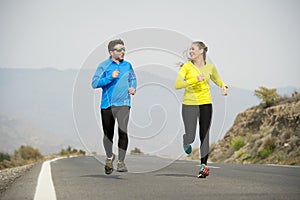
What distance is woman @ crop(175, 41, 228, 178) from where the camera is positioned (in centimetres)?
841

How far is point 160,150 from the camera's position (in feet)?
29.2

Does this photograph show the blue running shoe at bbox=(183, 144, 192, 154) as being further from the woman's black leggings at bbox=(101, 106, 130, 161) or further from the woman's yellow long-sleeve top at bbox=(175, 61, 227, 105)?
the woman's black leggings at bbox=(101, 106, 130, 161)

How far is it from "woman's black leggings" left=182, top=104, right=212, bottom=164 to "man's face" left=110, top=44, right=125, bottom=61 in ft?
4.17

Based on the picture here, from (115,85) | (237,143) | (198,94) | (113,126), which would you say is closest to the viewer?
(198,94)

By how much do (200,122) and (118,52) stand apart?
169 cm

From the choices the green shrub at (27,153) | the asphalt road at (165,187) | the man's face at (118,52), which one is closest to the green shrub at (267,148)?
the asphalt road at (165,187)

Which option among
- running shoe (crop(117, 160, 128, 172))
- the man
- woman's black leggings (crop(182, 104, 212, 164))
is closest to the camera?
woman's black leggings (crop(182, 104, 212, 164))

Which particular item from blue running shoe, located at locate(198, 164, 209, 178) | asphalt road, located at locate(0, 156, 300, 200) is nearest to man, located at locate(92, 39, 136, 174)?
asphalt road, located at locate(0, 156, 300, 200)

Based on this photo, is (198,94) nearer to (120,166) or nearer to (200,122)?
(200,122)

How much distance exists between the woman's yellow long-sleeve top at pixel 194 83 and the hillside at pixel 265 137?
28.6 ft

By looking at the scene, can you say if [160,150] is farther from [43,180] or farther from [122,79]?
[43,180]

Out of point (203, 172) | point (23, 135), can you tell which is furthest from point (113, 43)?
point (23, 135)

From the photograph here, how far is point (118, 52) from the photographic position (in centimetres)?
873

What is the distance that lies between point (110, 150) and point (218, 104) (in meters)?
1.91
